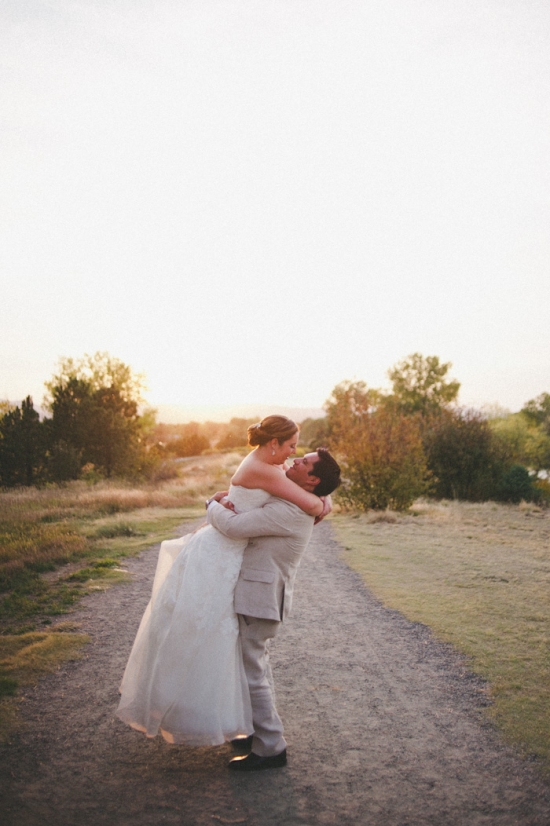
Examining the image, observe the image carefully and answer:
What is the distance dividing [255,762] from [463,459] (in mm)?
26972

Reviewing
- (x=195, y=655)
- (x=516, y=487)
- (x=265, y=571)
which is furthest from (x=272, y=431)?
(x=516, y=487)

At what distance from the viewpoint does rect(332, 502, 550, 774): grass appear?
17.3 ft

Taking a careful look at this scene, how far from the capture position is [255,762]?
13.1ft

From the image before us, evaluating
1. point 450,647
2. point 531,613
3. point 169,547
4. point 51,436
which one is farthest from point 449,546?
point 51,436

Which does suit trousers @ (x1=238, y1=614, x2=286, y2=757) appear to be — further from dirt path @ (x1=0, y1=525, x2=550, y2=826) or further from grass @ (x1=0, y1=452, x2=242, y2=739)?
grass @ (x1=0, y1=452, x2=242, y2=739)

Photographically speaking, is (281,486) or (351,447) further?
(351,447)

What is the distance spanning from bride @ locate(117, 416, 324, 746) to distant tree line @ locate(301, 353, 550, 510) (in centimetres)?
1495

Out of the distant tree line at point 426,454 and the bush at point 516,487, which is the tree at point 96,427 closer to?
the distant tree line at point 426,454

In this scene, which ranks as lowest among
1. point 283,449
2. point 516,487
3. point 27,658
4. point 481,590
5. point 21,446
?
point 516,487

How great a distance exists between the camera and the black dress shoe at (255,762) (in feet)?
13.1

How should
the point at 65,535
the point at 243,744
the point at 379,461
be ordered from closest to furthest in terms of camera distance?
the point at 243,744
the point at 65,535
the point at 379,461

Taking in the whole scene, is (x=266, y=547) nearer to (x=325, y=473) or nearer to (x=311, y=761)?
(x=325, y=473)

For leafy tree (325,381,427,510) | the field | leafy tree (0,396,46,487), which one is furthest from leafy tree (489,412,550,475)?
leafy tree (0,396,46,487)

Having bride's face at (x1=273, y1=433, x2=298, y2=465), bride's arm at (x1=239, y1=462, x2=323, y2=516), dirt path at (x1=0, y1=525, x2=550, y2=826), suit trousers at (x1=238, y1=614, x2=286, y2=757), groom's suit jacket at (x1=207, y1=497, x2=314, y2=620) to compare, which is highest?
bride's face at (x1=273, y1=433, x2=298, y2=465)
